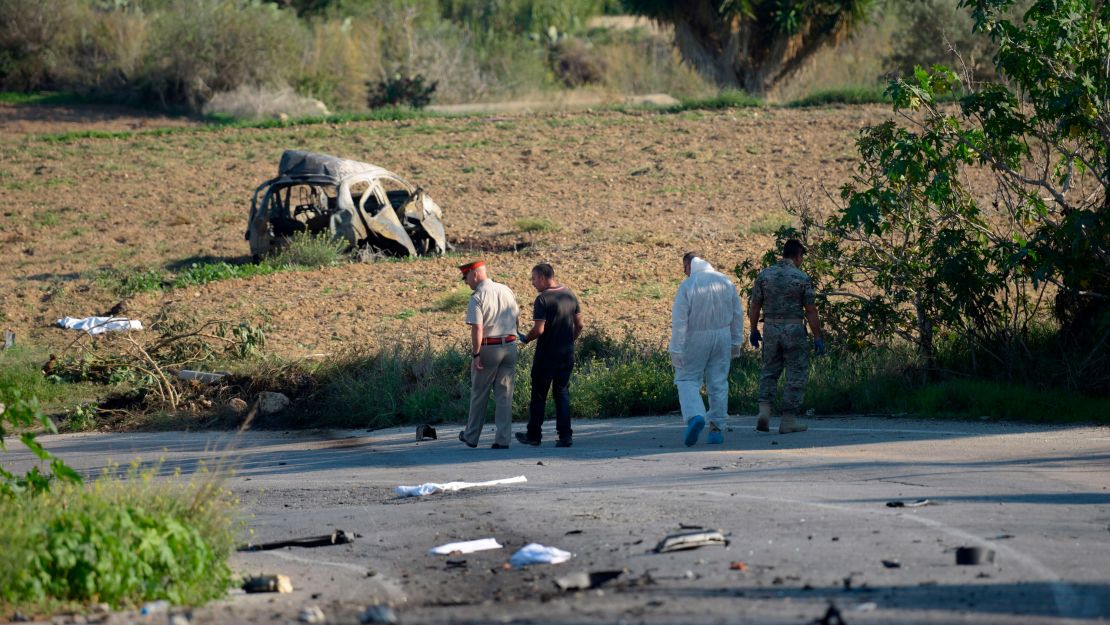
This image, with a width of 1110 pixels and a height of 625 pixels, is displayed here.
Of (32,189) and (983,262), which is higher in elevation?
(32,189)

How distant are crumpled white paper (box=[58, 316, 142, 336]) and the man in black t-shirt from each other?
370 inches

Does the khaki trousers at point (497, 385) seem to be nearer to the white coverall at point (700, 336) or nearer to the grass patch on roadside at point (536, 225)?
the white coverall at point (700, 336)

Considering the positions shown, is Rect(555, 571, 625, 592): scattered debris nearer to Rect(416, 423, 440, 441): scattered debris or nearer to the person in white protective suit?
the person in white protective suit

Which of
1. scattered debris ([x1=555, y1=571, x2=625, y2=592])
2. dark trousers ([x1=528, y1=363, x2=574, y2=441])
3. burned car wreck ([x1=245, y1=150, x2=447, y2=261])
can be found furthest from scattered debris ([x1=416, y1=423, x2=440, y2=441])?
burned car wreck ([x1=245, y1=150, x2=447, y2=261])

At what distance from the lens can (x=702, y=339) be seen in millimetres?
11094

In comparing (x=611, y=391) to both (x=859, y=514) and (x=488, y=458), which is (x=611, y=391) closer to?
(x=488, y=458)

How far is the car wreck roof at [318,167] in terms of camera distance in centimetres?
2283

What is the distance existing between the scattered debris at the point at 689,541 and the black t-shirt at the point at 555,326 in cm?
433

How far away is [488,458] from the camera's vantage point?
1123cm

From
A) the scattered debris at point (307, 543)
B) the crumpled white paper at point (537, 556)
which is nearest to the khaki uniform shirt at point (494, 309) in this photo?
the scattered debris at point (307, 543)

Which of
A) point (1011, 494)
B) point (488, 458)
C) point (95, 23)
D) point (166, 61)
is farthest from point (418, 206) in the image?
point (95, 23)

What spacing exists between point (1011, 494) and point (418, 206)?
16.9m

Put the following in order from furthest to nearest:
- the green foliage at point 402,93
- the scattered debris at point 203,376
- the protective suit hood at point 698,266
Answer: the green foliage at point 402,93 < the scattered debris at point 203,376 < the protective suit hood at point 698,266

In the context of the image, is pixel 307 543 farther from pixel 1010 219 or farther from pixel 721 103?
pixel 721 103
